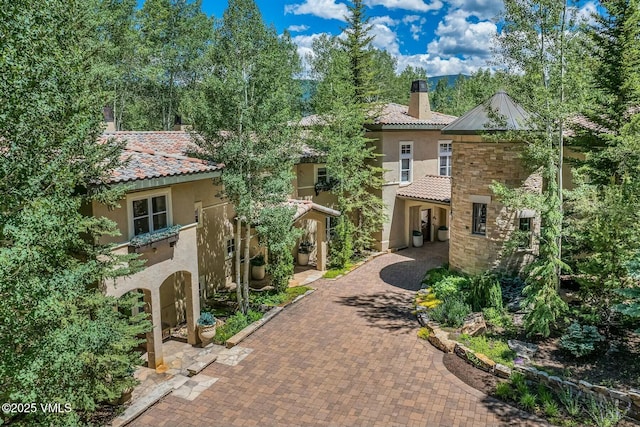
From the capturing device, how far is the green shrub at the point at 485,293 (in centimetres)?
Result: 1489

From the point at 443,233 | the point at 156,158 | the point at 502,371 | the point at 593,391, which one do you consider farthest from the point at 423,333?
the point at 443,233

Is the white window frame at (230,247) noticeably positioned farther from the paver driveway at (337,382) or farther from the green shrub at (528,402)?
the green shrub at (528,402)

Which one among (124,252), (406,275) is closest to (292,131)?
(124,252)

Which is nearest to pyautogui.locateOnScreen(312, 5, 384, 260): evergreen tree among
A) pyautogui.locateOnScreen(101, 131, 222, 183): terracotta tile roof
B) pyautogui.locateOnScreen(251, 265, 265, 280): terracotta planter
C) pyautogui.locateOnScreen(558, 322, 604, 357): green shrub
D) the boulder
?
pyautogui.locateOnScreen(251, 265, 265, 280): terracotta planter

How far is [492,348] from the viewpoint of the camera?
12.5m

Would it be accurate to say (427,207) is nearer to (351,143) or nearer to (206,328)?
(351,143)

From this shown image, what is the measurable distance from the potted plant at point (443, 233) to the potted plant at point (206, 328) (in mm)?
16548

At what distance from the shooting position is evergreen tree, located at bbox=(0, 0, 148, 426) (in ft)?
21.0

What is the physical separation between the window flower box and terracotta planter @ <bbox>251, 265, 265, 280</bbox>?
6.66 metres

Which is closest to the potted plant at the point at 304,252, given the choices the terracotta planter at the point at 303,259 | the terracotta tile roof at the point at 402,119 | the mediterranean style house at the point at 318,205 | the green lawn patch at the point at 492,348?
the terracotta planter at the point at 303,259

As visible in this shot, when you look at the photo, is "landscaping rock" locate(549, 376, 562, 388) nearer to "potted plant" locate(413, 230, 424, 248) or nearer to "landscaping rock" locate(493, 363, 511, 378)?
"landscaping rock" locate(493, 363, 511, 378)

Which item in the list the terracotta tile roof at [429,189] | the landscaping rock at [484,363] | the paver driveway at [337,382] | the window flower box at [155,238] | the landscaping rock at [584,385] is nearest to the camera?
the paver driveway at [337,382]

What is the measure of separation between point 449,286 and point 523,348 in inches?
186

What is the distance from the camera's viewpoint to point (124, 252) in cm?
1130
